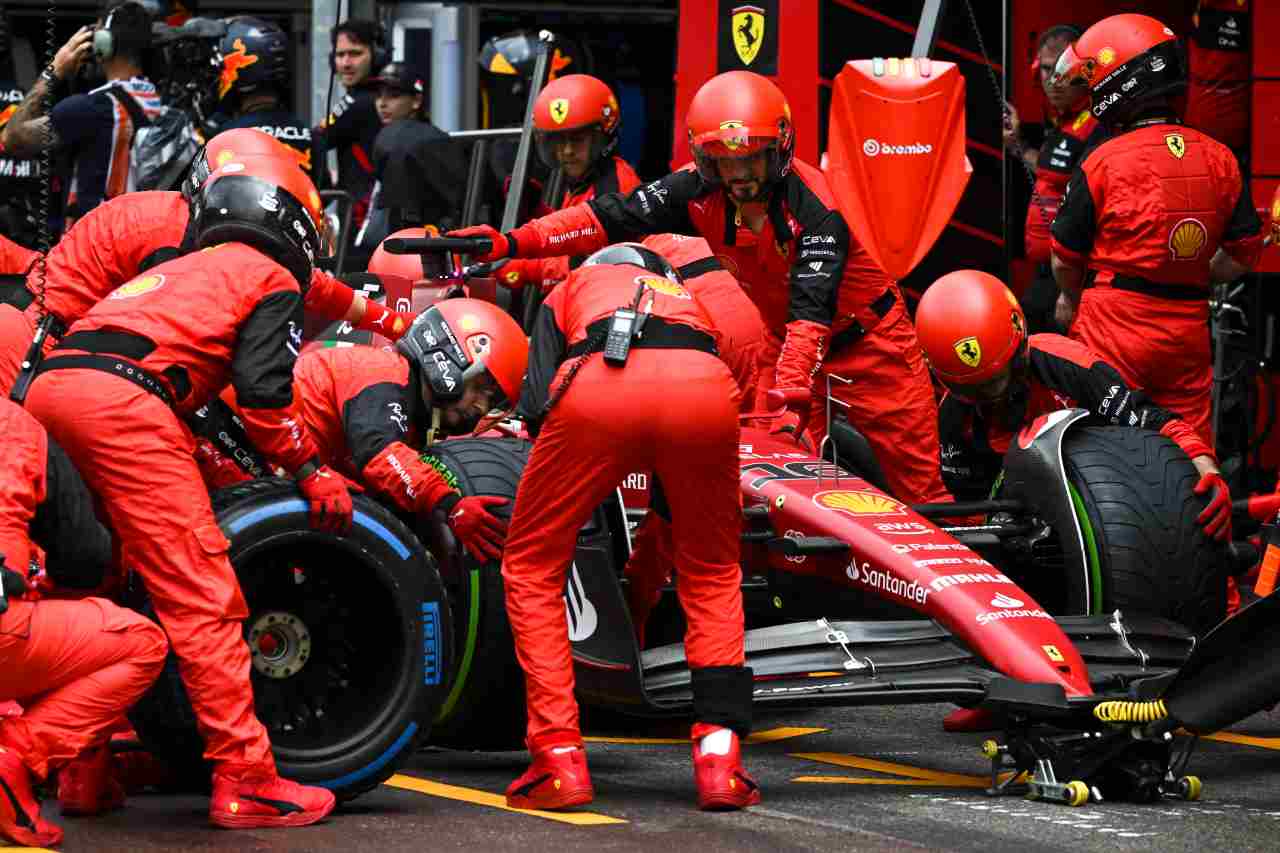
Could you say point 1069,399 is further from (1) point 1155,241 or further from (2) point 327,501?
(2) point 327,501

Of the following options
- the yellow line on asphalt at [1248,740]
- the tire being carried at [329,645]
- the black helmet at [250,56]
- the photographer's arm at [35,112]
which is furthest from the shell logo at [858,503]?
the photographer's arm at [35,112]

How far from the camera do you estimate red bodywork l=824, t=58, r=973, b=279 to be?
10031 millimetres

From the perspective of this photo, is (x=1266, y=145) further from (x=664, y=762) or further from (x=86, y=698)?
(x=86, y=698)

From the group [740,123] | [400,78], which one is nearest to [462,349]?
→ [740,123]

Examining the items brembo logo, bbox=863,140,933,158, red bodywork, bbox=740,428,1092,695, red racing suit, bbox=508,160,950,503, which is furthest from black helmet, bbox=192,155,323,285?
brembo logo, bbox=863,140,933,158

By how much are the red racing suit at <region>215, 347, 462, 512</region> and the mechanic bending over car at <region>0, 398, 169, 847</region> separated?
0.90 m

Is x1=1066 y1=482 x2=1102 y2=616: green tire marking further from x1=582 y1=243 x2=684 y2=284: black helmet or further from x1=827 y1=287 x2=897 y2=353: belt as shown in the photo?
x1=827 y1=287 x2=897 y2=353: belt

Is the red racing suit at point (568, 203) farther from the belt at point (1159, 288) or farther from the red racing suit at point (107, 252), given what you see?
the red racing suit at point (107, 252)

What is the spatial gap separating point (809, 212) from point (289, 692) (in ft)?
9.13

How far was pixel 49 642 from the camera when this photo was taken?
212 inches

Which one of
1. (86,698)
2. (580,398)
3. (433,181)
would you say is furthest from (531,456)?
(433,181)

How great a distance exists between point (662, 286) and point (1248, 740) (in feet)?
7.82

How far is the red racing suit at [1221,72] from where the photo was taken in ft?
34.6

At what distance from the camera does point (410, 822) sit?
5.71 m
